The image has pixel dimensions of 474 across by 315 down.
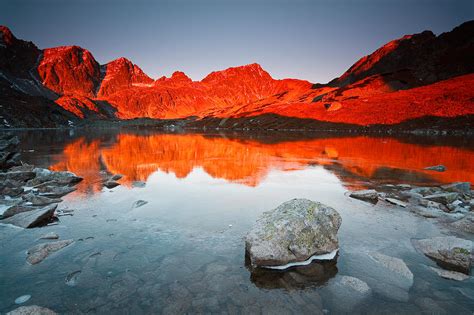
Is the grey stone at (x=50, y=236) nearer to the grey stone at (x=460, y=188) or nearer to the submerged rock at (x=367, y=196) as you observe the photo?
the submerged rock at (x=367, y=196)

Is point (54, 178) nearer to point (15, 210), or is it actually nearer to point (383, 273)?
point (15, 210)

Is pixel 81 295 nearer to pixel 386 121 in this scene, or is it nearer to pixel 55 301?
pixel 55 301

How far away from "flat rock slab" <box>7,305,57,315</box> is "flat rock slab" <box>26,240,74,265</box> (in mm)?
2876

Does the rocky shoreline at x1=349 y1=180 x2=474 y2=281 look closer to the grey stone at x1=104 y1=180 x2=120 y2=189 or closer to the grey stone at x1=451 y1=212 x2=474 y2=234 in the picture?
the grey stone at x1=451 y1=212 x2=474 y2=234

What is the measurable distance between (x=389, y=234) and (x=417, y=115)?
130395mm

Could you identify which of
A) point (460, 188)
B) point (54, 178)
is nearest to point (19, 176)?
point (54, 178)

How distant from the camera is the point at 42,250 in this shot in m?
9.62

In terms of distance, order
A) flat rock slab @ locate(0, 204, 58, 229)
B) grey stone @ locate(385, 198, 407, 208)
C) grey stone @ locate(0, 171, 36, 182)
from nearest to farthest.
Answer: flat rock slab @ locate(0, 204, 58, 229) → grey stone @ locate(385, 198, 407, 208) → grey stone @ locate(0, 171, 36, 182)

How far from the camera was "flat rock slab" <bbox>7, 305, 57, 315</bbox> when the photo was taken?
6.38m

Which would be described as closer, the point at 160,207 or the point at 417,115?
the point at 160,207

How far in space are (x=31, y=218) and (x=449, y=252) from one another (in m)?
15.7

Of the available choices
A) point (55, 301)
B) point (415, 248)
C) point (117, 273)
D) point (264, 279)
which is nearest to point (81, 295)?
point (55, 301)

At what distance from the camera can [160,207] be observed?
49.3 feet

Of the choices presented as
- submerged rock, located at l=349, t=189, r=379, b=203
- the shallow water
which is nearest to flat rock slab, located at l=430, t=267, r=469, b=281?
the shallow water
